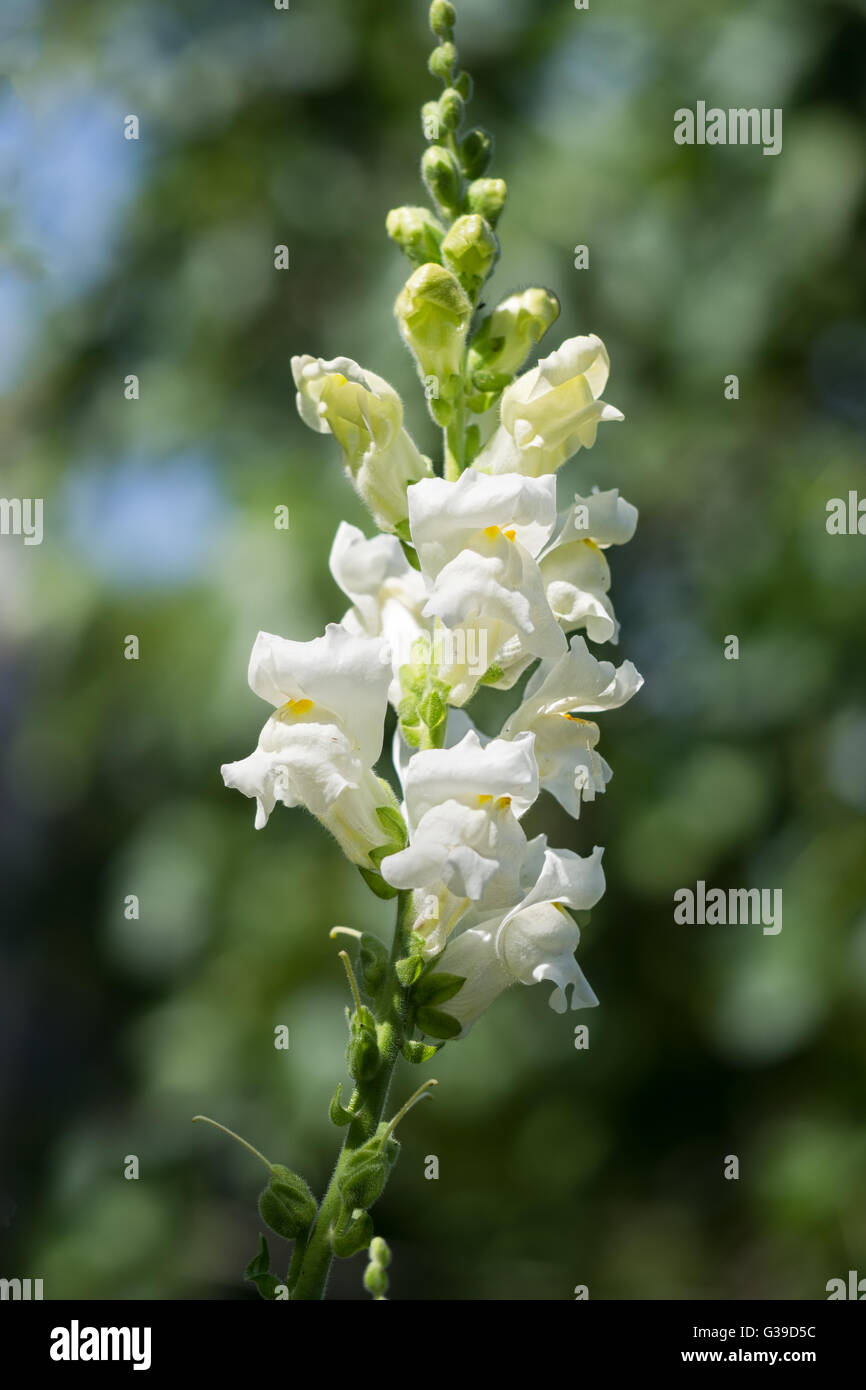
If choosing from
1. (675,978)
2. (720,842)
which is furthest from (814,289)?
(675,978)

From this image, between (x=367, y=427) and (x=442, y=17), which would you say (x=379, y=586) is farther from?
(x=442, y=17)

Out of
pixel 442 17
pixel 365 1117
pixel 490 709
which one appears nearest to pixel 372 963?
pixel 365 1117

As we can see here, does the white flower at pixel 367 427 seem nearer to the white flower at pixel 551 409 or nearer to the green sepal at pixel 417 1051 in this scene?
the white flower at pixel 551 409

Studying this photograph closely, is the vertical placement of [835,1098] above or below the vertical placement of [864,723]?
below

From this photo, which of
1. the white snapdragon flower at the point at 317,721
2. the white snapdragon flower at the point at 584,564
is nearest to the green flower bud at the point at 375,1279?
the white snapdragon flower at the point at 317,721
